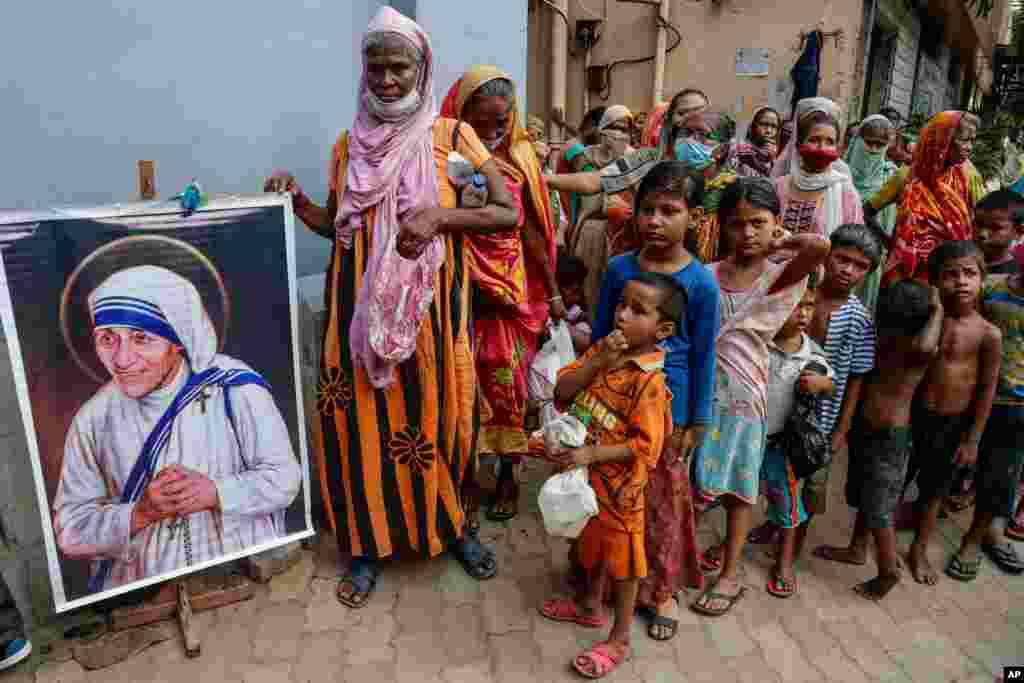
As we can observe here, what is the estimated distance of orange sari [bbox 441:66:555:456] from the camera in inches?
108

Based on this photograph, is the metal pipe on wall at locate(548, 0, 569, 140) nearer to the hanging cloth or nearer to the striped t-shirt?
the hanging cloth

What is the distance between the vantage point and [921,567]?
9.23 feet

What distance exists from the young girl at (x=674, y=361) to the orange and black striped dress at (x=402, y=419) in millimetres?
563

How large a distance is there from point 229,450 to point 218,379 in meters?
0.25

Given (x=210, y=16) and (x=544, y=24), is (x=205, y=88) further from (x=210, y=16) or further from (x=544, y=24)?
(x=544, y=24)

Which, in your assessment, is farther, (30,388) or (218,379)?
(218,379)

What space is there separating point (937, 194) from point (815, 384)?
2.32 metres

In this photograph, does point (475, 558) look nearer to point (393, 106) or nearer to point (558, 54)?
point (393, 106)

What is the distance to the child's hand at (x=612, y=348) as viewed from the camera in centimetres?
196

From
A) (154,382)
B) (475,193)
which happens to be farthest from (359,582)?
(475,193)

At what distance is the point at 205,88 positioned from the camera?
2.99 metres

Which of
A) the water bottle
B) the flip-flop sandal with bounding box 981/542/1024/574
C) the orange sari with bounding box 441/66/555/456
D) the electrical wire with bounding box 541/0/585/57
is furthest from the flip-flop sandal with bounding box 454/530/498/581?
the electrical wire with bounding box 541/0/585/57

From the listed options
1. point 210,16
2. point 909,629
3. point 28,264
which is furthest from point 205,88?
point 909,629

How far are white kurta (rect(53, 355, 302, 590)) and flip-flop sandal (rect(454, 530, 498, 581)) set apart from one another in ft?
2.33
